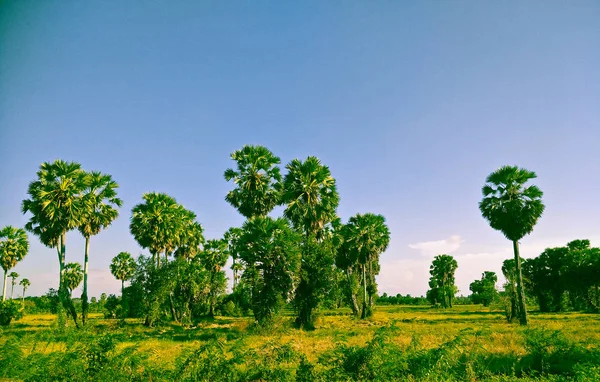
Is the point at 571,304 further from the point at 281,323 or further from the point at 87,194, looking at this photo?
the point at 87,194

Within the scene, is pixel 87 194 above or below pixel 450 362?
above

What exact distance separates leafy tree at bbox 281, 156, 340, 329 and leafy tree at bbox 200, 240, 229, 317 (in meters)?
20.0

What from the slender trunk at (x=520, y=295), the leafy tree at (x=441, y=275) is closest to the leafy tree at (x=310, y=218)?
the slender trunk at (x=520, y=295)

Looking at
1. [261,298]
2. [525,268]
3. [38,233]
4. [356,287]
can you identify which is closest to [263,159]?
[261,298]

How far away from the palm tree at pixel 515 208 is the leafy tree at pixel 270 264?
64.0 feet

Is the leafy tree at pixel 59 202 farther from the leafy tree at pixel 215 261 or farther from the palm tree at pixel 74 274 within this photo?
the palm tree at pixel 74 274

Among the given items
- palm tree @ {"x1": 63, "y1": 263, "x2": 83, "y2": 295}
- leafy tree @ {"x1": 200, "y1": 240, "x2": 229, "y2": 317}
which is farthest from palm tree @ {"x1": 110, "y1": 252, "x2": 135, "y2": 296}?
leafy tree @ {"x1": 200, "y1": 240, "x2": 229, "y2": 317}

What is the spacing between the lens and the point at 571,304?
5522 cm

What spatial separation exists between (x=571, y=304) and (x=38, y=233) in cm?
7149

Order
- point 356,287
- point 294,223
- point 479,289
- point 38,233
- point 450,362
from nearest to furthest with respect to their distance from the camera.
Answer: point 450,362 → point 294,223 → point 38,233 → point 356,287 → point 479,289

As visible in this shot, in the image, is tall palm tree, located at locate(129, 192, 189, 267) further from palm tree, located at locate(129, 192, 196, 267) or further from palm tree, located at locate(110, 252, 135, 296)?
palm tree, located at locate(110, 252, 135, 296)

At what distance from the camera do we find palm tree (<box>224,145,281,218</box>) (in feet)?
95.3

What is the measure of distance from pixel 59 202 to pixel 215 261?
76.7ft

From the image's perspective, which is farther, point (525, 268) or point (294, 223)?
point (525, 268)
